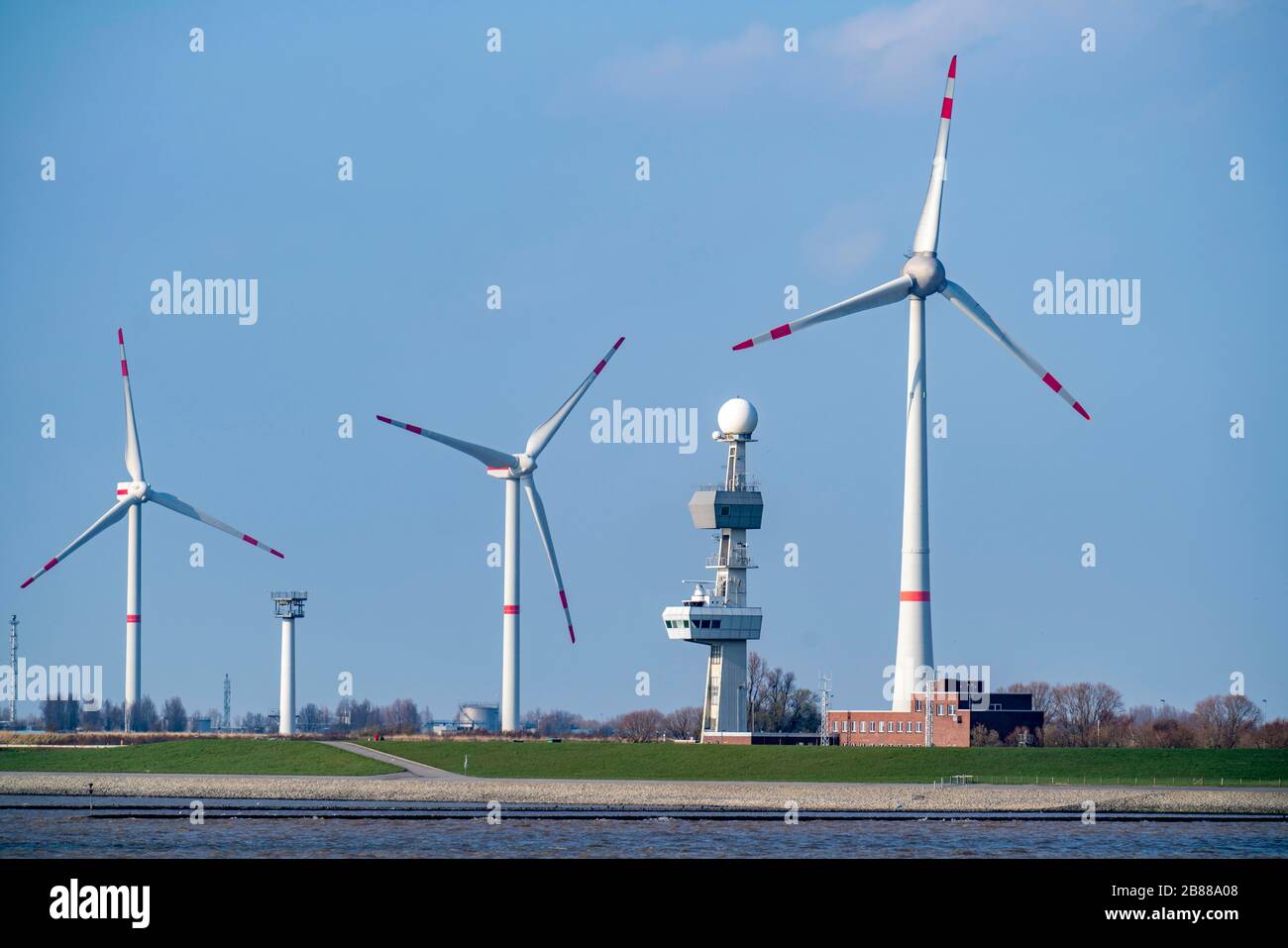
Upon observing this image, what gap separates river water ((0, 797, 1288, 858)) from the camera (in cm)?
7594

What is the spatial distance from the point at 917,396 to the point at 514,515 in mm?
43725

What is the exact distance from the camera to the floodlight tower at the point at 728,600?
143000mm

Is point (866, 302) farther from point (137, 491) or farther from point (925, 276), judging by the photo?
point (137, 491)

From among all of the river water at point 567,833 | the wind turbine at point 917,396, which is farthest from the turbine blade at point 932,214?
the river water at point 567,833

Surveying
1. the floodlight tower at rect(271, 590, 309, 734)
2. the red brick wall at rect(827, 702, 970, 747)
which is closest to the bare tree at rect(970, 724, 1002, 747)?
the red brick wall at rect(827, 702, 970, 747)

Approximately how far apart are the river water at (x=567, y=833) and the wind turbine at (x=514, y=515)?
186ft

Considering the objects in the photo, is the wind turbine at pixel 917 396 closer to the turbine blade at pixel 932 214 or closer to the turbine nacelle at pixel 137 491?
the turbine blade at pixel 932 214

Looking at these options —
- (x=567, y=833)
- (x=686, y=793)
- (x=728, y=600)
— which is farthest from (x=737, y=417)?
(x=567, y=833)

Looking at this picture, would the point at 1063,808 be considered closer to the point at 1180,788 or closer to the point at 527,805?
the point at 1180,788

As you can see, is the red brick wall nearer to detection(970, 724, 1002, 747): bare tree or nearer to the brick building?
the brick building

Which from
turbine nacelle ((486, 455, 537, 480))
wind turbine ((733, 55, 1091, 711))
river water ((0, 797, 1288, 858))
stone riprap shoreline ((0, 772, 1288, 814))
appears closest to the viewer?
river water ((0, 797, 1288, 858))

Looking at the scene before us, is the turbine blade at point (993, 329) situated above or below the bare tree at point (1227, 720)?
above

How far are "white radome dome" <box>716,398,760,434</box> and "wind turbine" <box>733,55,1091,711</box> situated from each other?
15428 mm
